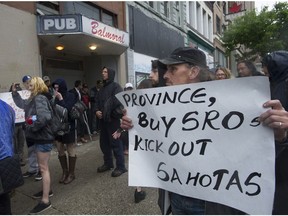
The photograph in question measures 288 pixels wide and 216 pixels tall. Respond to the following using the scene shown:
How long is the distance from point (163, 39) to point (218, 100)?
15047 millimetres

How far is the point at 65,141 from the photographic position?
511 cm

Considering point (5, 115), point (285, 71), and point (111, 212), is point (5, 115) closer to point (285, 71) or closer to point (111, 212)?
point (111, 212)

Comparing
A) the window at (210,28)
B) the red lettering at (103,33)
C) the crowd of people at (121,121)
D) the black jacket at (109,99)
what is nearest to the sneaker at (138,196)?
the crowd of people at (121,121)

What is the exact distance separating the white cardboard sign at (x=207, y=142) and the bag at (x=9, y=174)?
1.30 meters

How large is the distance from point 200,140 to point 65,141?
3.56m

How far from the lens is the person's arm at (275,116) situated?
1.59 m

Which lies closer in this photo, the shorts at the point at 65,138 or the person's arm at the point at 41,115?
the person's arm at the point at 41,115

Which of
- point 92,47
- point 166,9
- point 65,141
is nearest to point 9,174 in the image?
point 65,141

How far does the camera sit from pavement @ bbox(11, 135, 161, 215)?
4.15 m

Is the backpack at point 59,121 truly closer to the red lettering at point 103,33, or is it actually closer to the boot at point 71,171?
the boot at point 71,171

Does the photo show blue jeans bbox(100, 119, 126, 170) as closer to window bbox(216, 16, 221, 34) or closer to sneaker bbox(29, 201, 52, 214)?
sneaker bbox(29, 201, 52, 214)

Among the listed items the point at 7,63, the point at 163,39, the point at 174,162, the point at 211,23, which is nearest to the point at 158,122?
the point at 174,162

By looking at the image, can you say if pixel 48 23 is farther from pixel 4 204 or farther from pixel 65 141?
pixel 4 204

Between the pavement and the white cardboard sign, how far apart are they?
2.12m
